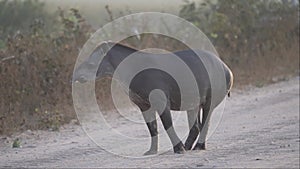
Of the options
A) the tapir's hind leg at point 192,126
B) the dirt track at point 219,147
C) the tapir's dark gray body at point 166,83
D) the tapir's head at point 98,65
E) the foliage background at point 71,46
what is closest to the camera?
the dirt track at point 219,147

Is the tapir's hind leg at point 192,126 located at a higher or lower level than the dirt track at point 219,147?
higher

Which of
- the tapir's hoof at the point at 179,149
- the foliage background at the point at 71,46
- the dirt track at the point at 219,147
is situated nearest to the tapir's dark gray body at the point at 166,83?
the tapir's hoof at the point at 179,149

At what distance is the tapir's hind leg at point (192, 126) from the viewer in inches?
399

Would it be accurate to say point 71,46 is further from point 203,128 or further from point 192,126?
point 192,126

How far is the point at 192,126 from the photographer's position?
10.2m

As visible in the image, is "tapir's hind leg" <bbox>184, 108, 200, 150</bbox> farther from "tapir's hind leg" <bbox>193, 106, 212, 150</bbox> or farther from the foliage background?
the foliage background

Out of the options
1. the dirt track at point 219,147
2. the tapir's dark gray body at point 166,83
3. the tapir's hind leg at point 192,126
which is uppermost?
the tapir's dark gray body at point 166,83

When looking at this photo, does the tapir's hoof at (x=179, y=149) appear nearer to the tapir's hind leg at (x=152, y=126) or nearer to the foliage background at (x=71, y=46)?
the tapir's hind leg at (x=152, y=126)

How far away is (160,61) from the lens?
9805mm

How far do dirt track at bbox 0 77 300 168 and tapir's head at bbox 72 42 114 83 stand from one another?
1.00 m

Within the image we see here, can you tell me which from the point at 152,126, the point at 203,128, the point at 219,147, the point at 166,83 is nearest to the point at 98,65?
the point at 166,83

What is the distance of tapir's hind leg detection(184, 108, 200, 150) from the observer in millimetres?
10133

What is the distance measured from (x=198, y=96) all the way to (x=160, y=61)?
65 cm

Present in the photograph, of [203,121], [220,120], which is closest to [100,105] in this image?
[220,120]
